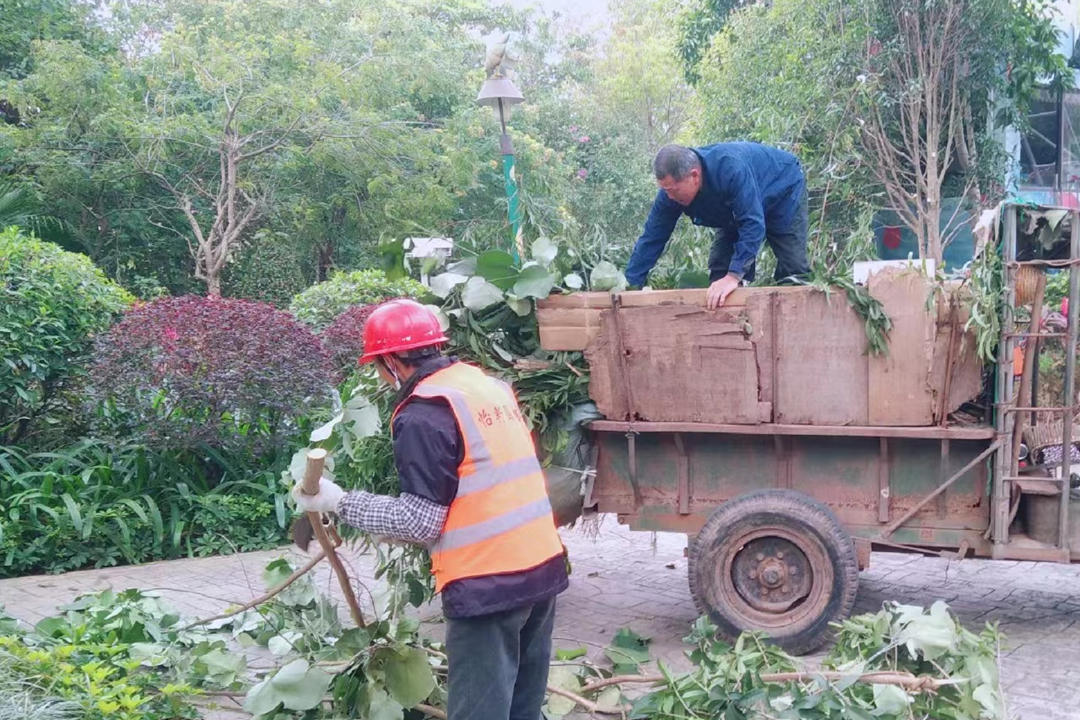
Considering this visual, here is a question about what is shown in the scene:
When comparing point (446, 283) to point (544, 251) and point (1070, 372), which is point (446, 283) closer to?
point (544, 251)

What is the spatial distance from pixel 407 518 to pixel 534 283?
2.31 metres

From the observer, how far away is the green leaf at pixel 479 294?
5141 millimetres

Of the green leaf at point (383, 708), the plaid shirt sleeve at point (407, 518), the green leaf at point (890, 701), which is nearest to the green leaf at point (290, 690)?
the green leaf at point (383, 708)

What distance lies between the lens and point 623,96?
1067 inches

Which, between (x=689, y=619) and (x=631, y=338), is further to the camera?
(x=689, y=619)

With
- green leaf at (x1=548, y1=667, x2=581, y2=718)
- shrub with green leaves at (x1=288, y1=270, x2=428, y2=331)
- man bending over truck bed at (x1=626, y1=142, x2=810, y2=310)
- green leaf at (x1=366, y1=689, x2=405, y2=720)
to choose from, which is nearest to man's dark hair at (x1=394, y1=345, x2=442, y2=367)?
green leaf at (x1=366, y1=689, x2=405, y2=720)

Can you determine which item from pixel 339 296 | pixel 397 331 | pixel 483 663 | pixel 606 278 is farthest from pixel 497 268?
pixel 339 296

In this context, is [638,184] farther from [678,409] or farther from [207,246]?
[678,409]

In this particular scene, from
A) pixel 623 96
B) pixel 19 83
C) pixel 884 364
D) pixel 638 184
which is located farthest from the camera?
pixel 623 96

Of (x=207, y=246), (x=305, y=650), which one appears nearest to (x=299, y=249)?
(x=207, y=246)

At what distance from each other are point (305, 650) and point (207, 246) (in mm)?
9469

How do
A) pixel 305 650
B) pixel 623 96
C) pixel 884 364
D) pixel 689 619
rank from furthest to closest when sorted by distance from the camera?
1. pixel 623 96
2. pixel 689 619
3. pixel 884 364
4. pixel 305 650

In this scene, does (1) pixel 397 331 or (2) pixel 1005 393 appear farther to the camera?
(2) pixel 1005 393

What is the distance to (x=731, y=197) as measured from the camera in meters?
5.59
